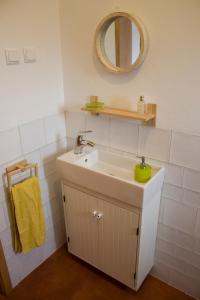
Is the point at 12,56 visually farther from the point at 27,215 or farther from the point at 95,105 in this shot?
the point at 27,215

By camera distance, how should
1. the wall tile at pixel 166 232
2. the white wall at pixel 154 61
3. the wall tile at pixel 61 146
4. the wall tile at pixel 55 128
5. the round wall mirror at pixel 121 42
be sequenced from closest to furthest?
the white wall at pixel 154 61, the round wall mirror at pixel 121 42, the wall tile at pixel 166 232, the wall tile at pixel 55 128, the wall tile at pixel 61 146

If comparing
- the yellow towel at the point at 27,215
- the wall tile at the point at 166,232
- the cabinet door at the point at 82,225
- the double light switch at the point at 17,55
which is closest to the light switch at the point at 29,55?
the double light switch at the point at 17,55

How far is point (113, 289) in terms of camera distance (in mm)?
1828

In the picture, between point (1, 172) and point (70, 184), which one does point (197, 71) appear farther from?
point (1, 172)

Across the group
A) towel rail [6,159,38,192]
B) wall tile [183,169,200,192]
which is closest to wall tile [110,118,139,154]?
wall tile [183,169,200,192]

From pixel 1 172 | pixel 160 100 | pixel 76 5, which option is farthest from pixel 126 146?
pixel 76 5

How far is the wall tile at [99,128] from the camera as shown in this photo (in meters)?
1.70

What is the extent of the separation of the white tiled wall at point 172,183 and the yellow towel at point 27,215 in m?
0.55

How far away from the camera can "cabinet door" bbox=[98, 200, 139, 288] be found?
1519 mm

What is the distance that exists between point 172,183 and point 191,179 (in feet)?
0.43

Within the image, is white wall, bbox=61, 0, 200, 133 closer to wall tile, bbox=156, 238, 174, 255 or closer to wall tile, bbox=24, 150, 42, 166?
wall tile, bbox=24, 150, 42, 166

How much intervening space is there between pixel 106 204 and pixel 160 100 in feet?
2.36

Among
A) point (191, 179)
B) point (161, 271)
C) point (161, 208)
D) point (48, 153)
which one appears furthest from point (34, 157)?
point (161, 271)

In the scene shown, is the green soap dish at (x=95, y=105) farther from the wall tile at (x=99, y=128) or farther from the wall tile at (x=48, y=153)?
the wall tile at (x=48, y=153)
